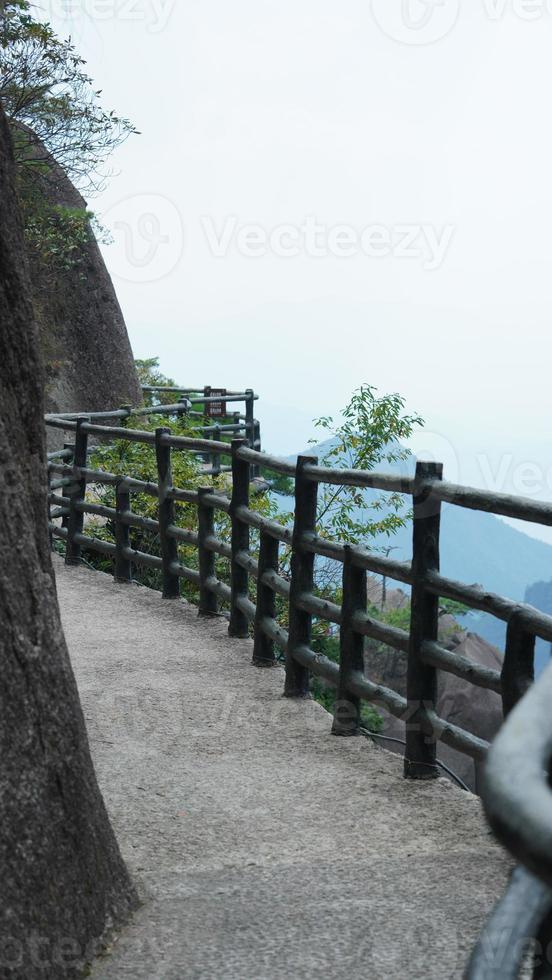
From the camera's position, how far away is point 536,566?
627 feet

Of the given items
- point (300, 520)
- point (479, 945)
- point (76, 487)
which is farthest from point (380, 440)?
point (479, 945)

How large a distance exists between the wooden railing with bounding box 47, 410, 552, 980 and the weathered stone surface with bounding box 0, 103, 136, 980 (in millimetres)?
1546

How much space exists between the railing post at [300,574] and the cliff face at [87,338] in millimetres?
16907

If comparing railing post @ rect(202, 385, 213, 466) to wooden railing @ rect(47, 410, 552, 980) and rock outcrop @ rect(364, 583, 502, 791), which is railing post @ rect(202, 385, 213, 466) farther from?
wooden railing @ rect(47, 410, 552, 980)

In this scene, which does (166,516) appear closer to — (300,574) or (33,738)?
(300,574)

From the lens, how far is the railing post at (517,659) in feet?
12.5

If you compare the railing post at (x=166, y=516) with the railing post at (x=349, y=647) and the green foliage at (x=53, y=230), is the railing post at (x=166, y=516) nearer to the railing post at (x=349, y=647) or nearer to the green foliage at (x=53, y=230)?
the railing post at (x=349, y=647)

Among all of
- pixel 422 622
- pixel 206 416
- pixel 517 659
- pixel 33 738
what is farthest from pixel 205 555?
pixel 206 416

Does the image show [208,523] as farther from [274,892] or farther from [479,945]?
[479,945]

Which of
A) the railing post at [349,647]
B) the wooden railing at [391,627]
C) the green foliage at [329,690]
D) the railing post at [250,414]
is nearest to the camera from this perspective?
the wooden railing at [391,627]

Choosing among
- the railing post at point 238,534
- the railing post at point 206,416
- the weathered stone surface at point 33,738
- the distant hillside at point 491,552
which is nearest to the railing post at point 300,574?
the railing post at point 238,534

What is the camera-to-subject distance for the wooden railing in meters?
0.90

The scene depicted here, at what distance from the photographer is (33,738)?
284cm

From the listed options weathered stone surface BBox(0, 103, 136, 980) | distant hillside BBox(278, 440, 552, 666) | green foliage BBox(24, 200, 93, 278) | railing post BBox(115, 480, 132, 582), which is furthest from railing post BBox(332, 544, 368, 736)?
distant hillside BBox(278, 440, 552, 666)
